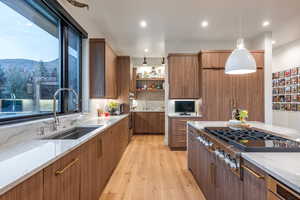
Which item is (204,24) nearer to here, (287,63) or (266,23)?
(266,23)

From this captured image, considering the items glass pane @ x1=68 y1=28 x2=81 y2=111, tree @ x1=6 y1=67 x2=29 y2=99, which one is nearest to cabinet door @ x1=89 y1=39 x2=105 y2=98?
glass pane @ x1=68 y1=28 x2=81 y2=111

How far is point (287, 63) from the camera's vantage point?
19.0 feet

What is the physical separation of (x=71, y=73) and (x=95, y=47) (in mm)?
901

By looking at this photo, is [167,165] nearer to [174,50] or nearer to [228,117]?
[228,117]

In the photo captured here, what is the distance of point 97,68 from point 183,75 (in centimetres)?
234

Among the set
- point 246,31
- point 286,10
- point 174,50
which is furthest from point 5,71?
point 246,31

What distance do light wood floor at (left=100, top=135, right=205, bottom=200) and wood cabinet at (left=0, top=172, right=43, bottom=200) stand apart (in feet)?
5.24

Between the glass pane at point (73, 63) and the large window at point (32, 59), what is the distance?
0.06 ft

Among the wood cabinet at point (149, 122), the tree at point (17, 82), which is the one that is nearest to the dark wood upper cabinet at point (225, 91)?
the wood cabinet at point (149, 122)

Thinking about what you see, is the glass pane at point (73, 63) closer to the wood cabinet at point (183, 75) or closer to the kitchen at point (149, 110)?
the kitchen at point (149, 110)

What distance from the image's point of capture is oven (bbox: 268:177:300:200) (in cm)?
81

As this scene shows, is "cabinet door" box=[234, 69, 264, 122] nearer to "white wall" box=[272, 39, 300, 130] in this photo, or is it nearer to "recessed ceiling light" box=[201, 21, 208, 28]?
"recessed ceiling light" box=[201, 21, 208, 28]

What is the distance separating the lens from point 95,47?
3867 millimetres

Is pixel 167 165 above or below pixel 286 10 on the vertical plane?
below
